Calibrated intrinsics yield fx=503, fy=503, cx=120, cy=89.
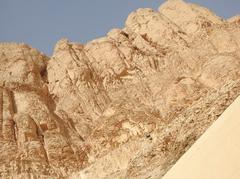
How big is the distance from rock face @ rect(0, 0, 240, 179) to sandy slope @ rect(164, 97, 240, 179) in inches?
494

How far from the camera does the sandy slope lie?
4219 millimetres

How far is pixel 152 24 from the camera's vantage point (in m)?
37.9

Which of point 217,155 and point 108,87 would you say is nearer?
point 217,155

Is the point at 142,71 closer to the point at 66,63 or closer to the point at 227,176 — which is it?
the point at 66,63

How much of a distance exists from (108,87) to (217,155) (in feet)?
92.7

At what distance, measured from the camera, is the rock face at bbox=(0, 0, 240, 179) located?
23625mm

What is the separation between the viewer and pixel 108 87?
1286 inches

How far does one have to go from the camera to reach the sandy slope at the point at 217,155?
422 cm

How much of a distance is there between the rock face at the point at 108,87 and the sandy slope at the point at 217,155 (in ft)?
41.2

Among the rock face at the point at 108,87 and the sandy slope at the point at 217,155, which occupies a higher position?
the rock face at the point at 108,87

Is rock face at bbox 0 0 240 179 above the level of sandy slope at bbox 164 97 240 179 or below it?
above

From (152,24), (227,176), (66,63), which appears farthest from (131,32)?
(227,176)

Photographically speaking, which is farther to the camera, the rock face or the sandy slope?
the rock face

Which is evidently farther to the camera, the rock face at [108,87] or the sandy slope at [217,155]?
the rock face at [108,87]
